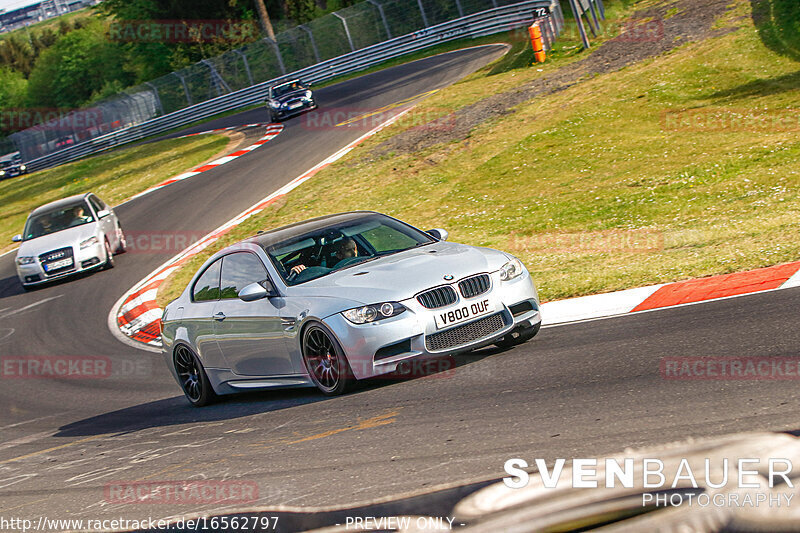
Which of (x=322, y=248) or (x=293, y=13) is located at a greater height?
(x=293, y=13)

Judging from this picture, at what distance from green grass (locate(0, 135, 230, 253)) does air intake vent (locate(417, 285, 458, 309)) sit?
75.1 feet

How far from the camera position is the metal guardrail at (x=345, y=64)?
4112 cm

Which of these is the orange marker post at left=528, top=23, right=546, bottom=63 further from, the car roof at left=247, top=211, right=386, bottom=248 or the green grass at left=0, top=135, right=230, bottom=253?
the car roof at left=247, top=211, right=386, bottom=248

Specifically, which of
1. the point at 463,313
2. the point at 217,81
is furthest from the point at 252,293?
the point at 217,81

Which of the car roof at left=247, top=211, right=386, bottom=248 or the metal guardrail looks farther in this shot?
the metal guardrail

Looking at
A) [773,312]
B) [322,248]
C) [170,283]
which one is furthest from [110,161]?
[773,312]

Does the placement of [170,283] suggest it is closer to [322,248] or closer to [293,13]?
[322,248]

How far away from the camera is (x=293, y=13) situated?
62.6 metres

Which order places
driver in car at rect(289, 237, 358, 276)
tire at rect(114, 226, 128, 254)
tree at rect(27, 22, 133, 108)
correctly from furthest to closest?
tree at rect(27, 22, 133, 108) → tire at rect(114, 226, 128, 254) → driver in car at rect(289, 237, 358, 276)

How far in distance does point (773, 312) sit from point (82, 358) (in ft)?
32.7

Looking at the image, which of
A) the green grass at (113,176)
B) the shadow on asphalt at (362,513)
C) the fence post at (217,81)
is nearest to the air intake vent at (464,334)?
the shadow on asphalt at (362,513)

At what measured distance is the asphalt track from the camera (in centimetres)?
521

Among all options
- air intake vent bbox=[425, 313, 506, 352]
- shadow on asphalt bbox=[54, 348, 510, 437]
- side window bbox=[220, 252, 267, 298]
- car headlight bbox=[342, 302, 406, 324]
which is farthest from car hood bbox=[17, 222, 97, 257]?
air intake vent bbox=[425, 313, 506, 352]

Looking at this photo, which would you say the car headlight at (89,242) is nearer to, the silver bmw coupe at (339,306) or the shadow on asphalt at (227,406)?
the shadow on asphalt at (227,406)
